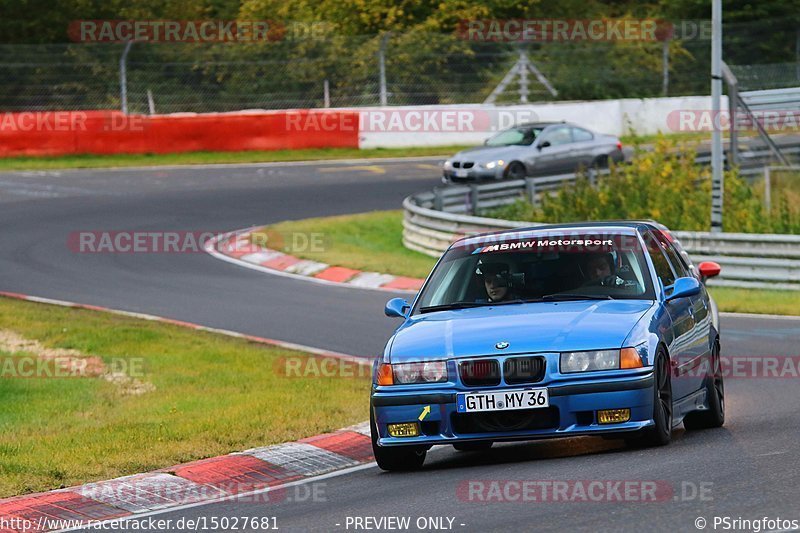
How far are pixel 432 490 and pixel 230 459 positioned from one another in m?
1.87

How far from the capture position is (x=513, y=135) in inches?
1298

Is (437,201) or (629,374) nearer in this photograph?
(629,374)

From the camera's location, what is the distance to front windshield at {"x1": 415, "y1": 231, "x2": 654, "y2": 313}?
9.77m

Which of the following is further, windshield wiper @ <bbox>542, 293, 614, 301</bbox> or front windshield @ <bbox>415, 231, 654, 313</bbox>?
front windshield @ <bbox>415, 231, 654, 313</bbox>

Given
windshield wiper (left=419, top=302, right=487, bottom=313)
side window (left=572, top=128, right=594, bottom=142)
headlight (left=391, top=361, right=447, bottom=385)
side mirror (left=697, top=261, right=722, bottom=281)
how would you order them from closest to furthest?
1. headlight (left=391, top=361, right=447, bottom=385)
2. windshield wiper (left=419, top=302, right=487, bottom=313)
3. side mirror (left=697, top=261, right=722, bottom=281)
4. side window (left=572, top=128, right=594, bottom=142)

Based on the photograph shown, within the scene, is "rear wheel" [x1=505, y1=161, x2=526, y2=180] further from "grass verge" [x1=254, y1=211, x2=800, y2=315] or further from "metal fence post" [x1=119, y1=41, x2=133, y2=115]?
"metal fence post" [x1=119, y1=41, x2=133, y2=115]

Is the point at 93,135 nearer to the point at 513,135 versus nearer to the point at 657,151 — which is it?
the point at 513,135

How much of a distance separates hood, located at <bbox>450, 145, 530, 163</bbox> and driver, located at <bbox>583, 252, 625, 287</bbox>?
69.4 ft

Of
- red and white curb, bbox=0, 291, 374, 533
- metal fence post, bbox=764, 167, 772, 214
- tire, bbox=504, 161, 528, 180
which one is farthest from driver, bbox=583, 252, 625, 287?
tire, bbox=504, 161, 528, 180

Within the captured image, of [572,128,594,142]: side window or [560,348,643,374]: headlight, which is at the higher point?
[560,348,643,374]: headlight

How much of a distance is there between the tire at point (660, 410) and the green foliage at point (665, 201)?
13.3 m

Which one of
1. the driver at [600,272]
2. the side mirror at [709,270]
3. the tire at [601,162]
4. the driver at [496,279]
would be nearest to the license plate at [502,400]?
the driver at [496,279]

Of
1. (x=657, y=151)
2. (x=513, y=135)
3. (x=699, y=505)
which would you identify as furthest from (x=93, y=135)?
(x=699, y=505)

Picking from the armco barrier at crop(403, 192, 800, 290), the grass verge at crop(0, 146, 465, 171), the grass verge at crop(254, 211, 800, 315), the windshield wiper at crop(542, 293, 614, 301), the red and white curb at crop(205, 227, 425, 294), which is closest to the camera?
the windshield wiper at crop(542, 293, 614, 301)
